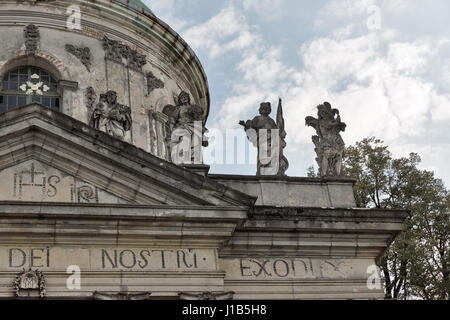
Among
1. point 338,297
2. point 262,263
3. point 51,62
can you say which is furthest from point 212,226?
point 51,62

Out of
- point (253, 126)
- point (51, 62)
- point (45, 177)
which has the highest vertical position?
point (51, 62)

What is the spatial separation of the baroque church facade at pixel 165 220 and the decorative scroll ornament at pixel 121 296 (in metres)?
0.02

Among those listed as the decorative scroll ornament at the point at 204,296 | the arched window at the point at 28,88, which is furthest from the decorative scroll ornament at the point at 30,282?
the arched window at the point at 28,88

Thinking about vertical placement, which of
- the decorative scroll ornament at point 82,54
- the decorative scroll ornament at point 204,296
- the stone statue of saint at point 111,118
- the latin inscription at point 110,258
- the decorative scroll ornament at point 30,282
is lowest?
the decorative scroll ornament at point 204,296

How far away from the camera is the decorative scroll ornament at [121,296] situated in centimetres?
1720

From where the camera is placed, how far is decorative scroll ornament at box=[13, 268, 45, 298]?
17.0m

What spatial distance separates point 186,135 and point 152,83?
7.30 meters

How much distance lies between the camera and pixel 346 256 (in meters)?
19.4

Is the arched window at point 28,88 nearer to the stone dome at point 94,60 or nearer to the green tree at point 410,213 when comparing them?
the stone dome at point 94,60

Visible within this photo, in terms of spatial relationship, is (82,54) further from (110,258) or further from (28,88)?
(110,258)

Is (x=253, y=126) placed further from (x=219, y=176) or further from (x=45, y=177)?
(x=45, y=177)

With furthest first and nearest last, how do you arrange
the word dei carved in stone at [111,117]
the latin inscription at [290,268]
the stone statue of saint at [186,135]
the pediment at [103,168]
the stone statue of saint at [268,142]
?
the stone statue of saint at [268,142]
the word dei carved in stone at [111,117]
the stone statue of saint at [186,135]
the latin inscription at [290,268]
the pediment at [103,168]
